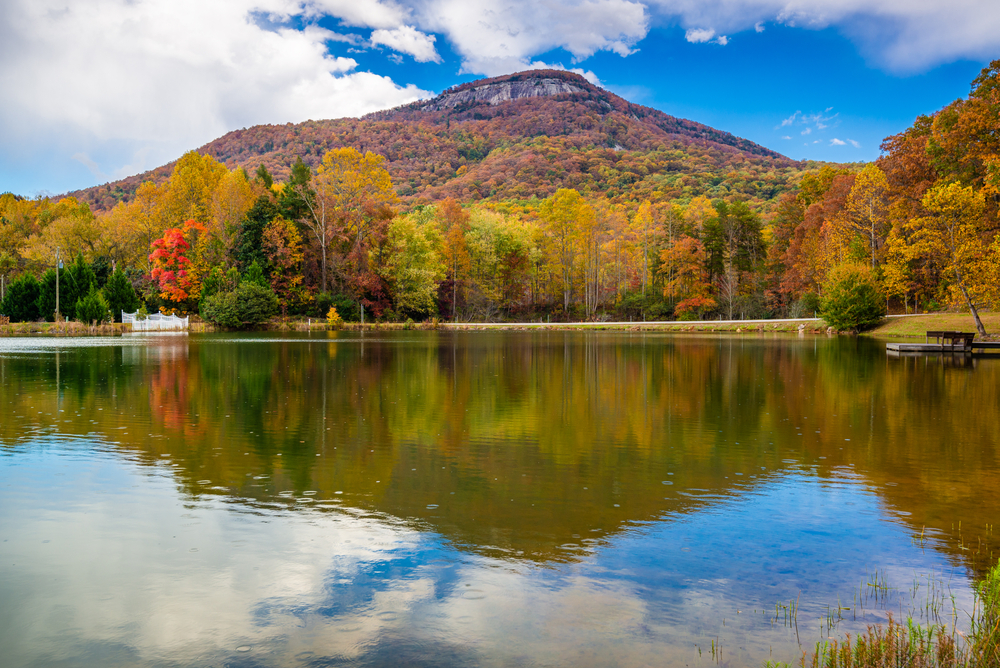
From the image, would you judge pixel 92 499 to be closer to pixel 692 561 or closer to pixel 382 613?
pixel 382 613

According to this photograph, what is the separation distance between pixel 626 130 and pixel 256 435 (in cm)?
14345

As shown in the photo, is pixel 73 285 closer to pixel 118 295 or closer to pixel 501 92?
pixel 118 295

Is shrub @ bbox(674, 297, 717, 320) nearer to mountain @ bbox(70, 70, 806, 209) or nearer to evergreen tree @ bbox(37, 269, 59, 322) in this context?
Result: mountain @ bbox(70, 70, 806, 209)

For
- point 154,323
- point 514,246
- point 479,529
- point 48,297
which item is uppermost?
point 514,246

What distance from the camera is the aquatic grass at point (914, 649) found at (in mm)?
3617

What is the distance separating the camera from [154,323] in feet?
172

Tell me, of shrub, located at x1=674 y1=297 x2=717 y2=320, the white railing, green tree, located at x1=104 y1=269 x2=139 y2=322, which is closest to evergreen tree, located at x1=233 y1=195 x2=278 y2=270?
the white railing

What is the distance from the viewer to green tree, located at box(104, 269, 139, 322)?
52594 millimetres

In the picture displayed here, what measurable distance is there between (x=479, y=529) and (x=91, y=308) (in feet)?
168

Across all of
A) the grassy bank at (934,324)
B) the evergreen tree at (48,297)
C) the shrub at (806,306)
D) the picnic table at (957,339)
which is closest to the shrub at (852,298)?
the grassy bank at (934,324)

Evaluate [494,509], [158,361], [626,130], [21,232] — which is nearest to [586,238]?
[158,361]

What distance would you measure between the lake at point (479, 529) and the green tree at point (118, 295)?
4459 centimetres

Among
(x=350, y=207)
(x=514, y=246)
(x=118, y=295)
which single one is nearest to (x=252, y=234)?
(x=350, y=207)

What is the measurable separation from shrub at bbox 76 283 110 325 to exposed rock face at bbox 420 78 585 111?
136 m
